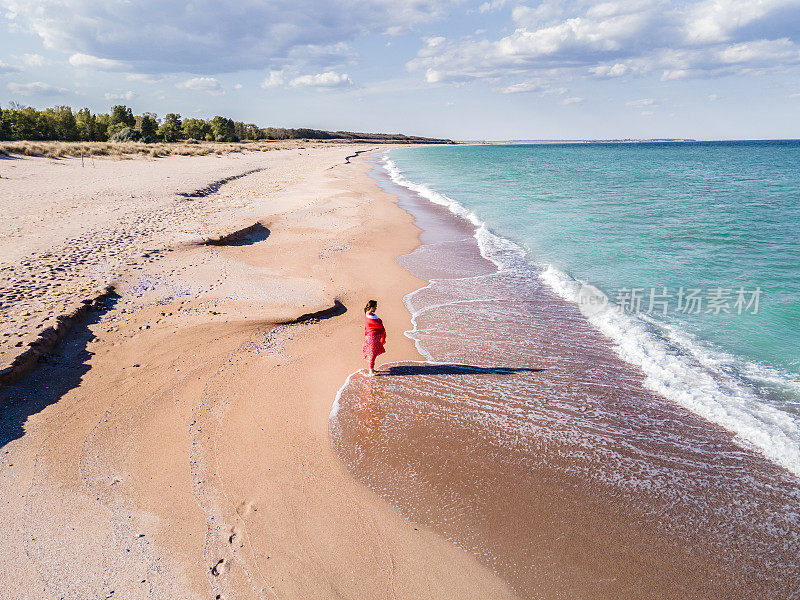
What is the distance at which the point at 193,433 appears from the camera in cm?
570

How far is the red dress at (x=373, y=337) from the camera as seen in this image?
7113mm

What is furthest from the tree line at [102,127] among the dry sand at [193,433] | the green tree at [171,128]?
the dry sand at [193,433]

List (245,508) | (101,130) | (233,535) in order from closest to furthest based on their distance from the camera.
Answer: (233,535)
(245,508)
(101,130)

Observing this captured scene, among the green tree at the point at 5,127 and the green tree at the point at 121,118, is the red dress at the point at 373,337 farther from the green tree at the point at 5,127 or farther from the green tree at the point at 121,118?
the green tree at the point at 121,118

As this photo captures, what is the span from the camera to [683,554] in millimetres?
4309

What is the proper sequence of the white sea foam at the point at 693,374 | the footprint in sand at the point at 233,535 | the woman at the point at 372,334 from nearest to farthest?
the footprint in sand at the point at 233,535 < the white sea foam at the point at 693,374 < the woman at the point at 372,334

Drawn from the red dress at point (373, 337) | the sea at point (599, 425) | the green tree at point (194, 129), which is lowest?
the sea at point (599, 425)

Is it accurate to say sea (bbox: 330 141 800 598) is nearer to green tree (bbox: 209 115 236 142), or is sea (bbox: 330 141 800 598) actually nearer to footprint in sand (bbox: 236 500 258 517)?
footprint in sand (bbox: 236 500 258 517)

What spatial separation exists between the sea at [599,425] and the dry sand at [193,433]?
0.57m

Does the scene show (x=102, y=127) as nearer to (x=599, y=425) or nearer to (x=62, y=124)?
(x=62, y=124)

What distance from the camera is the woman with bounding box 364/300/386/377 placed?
7.11m

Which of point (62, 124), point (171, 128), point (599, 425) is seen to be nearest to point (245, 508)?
point (599, 425)

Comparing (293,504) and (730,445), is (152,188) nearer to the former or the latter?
(293,504)

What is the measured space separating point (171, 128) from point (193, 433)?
83.6 metres
